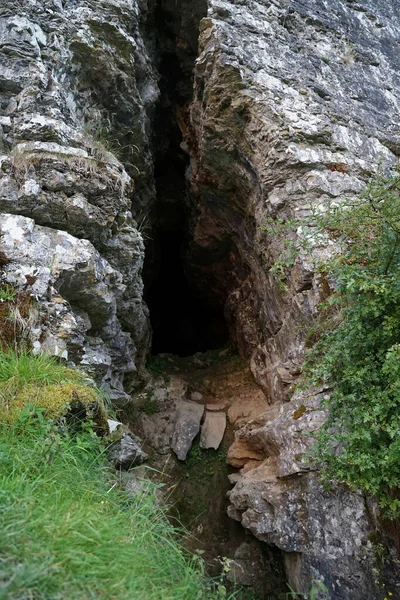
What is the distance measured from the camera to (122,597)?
187 centimetres

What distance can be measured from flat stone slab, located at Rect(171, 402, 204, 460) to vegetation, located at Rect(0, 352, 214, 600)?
3.44 meters

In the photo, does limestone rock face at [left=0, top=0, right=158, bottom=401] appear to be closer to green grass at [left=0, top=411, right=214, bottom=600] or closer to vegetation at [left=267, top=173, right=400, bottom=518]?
green grass at [left=0, top=411, right=214, bottom=600]

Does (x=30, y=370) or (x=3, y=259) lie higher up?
(x=3, y=259)

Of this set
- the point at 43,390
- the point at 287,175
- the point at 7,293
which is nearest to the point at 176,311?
the point at 287,175

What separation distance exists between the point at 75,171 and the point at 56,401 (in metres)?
2.91

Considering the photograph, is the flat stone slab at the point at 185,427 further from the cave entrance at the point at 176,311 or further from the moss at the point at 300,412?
the cave entrance at the point at 176,311

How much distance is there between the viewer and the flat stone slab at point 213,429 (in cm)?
661

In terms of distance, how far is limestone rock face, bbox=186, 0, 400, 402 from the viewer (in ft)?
19.2

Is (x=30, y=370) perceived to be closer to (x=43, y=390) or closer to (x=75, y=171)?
(x=43, y=390)

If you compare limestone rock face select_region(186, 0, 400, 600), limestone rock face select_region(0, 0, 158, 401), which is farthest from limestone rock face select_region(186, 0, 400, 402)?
limestone rock face select_region(0, 0, 158, 401)

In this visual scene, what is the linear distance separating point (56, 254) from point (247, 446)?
3622 millimetres

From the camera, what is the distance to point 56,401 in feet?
10.3

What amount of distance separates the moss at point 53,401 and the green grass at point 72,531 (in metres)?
0.11

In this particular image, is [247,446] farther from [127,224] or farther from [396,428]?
[127,224]
